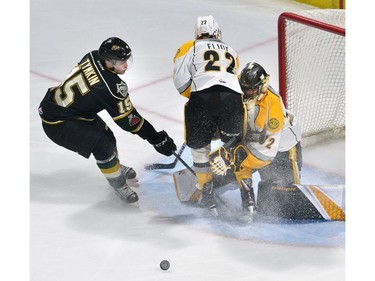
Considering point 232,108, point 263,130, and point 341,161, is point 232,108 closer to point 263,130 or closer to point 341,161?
point 263,130

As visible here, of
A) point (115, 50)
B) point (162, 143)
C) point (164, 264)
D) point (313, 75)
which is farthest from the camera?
point (313, 75)

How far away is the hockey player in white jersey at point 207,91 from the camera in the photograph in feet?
14.2

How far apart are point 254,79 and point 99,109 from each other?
0.76 m

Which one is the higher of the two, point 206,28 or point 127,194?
point 206,28

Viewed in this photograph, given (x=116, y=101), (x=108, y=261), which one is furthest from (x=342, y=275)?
(x=116, y=101)

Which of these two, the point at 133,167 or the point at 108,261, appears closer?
the point at 108,261

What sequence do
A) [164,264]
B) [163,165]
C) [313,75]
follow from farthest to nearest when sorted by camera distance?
[313,75] < [163,165] < [164,264]

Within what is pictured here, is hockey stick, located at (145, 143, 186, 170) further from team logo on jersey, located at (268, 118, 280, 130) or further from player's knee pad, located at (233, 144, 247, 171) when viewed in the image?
team logo on jersey, located at (268, 118, 280, 130)

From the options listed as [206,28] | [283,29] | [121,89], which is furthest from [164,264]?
[283,29]

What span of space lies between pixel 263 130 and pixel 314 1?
2812 mm

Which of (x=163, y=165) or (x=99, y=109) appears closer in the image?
(x=99, y=109)

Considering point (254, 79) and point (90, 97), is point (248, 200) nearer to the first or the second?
point (254, 79)

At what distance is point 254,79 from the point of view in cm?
430

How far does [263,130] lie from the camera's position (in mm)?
4387
